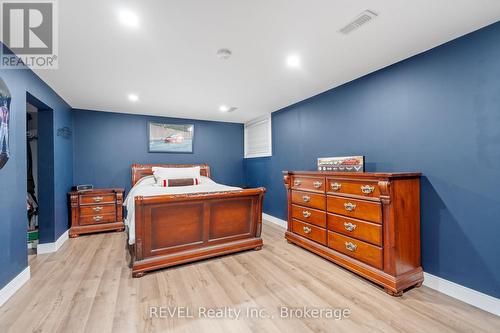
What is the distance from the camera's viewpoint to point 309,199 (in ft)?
9.86

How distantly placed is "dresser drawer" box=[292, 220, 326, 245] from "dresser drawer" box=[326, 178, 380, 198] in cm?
Result: 56

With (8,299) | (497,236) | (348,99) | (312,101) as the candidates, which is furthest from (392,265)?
(8,299)

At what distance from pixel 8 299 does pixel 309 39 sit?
3.58 metres

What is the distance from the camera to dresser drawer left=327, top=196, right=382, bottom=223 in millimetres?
2174

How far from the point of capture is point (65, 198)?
3.66 m

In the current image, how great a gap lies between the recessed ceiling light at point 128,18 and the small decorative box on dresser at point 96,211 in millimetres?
3123

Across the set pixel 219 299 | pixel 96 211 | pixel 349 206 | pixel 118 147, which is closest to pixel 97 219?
pixel 96 211

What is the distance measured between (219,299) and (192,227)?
3.23 ft

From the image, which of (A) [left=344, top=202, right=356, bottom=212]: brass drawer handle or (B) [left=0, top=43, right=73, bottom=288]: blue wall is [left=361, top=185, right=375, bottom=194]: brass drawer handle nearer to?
(A) [left=344, top=202, right=356, bottom=212]: brass drawer handle

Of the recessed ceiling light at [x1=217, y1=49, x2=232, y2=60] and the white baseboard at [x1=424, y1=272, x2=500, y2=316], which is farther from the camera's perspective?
the recessed ceiling light at [x1=217, y1=49, x2=232, y2=60]

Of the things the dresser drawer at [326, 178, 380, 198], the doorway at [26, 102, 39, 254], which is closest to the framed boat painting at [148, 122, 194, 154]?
the doorway at [26, 102, 39, 254]

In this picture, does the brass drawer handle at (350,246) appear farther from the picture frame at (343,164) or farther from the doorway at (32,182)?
the doorway at (32,182)

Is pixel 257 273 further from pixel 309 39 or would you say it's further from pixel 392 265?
pixel 309 39

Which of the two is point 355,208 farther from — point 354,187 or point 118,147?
point 118,147
